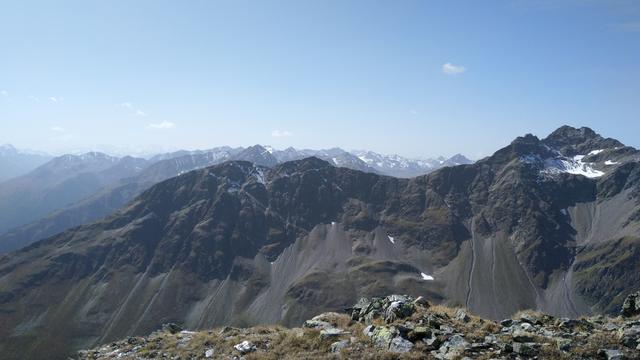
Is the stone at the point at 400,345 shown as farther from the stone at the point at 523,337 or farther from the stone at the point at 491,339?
the stone at the point at 523,337

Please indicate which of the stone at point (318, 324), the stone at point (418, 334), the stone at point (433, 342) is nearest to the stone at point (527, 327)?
the stone at point (433, 342)

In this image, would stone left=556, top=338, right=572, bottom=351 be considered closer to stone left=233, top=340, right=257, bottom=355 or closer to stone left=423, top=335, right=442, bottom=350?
stone left=423, top=335, right=442, bottom=350

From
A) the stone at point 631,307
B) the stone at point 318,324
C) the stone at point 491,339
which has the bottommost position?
the stone at point 318,324

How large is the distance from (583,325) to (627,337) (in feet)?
13.6

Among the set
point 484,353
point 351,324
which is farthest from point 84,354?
point 484,353

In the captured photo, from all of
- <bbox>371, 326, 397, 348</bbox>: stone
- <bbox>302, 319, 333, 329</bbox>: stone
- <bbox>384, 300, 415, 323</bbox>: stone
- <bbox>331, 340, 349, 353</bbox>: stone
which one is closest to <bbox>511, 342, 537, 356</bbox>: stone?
<bbox>371, 326, 397, 348</bbox>: stone

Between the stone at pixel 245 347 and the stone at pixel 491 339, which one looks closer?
the stone at pixel 491 339

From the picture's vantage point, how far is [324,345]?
27219mm

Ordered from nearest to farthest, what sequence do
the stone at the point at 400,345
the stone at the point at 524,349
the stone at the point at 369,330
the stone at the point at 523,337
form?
the stone at the point at 524,349, the stone at the point at 523,337, the stone at the point at 400,345, the stone at the point at 369,330

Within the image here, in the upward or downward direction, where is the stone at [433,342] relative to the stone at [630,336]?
downward

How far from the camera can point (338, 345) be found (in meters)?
26.5

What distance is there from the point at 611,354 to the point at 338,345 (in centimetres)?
1335

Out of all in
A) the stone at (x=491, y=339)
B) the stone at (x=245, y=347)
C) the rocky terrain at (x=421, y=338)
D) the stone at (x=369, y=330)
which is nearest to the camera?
the rocky terrain at (x=421, y=338)

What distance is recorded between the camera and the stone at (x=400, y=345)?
79.8 ft
